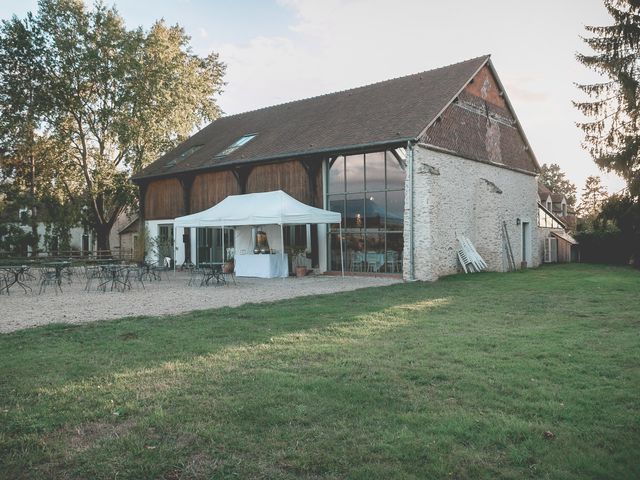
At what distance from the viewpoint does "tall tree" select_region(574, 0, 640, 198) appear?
15359mm

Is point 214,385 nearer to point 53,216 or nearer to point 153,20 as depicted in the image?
point 153,20

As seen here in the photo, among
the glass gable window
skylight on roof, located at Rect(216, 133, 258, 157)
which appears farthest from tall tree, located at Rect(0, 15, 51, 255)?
the glass gable window

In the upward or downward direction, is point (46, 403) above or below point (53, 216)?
below

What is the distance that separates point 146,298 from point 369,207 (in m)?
8.02

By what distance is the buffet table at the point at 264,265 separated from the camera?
54.2ft

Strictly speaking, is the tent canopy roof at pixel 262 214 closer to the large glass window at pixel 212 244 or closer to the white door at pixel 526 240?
the large glass window at pixel 212 244

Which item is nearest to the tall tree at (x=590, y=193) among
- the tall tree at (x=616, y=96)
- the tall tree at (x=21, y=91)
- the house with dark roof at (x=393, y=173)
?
the house with dark roof at (x=393, y=173)

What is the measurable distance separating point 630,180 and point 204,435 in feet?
56.1

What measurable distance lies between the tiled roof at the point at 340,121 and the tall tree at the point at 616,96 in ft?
12.5

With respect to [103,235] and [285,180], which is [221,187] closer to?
[285,180]

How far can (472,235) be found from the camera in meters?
17.4

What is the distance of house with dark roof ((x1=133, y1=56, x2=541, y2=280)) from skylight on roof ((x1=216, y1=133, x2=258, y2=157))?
97 mm

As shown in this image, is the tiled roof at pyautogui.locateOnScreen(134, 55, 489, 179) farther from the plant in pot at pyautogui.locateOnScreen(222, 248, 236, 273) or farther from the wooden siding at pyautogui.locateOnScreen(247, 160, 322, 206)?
the plant in pot at pyautogui.locateOnScreen(222, 248, 236, 273)

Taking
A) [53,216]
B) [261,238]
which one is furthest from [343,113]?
[53,216]
